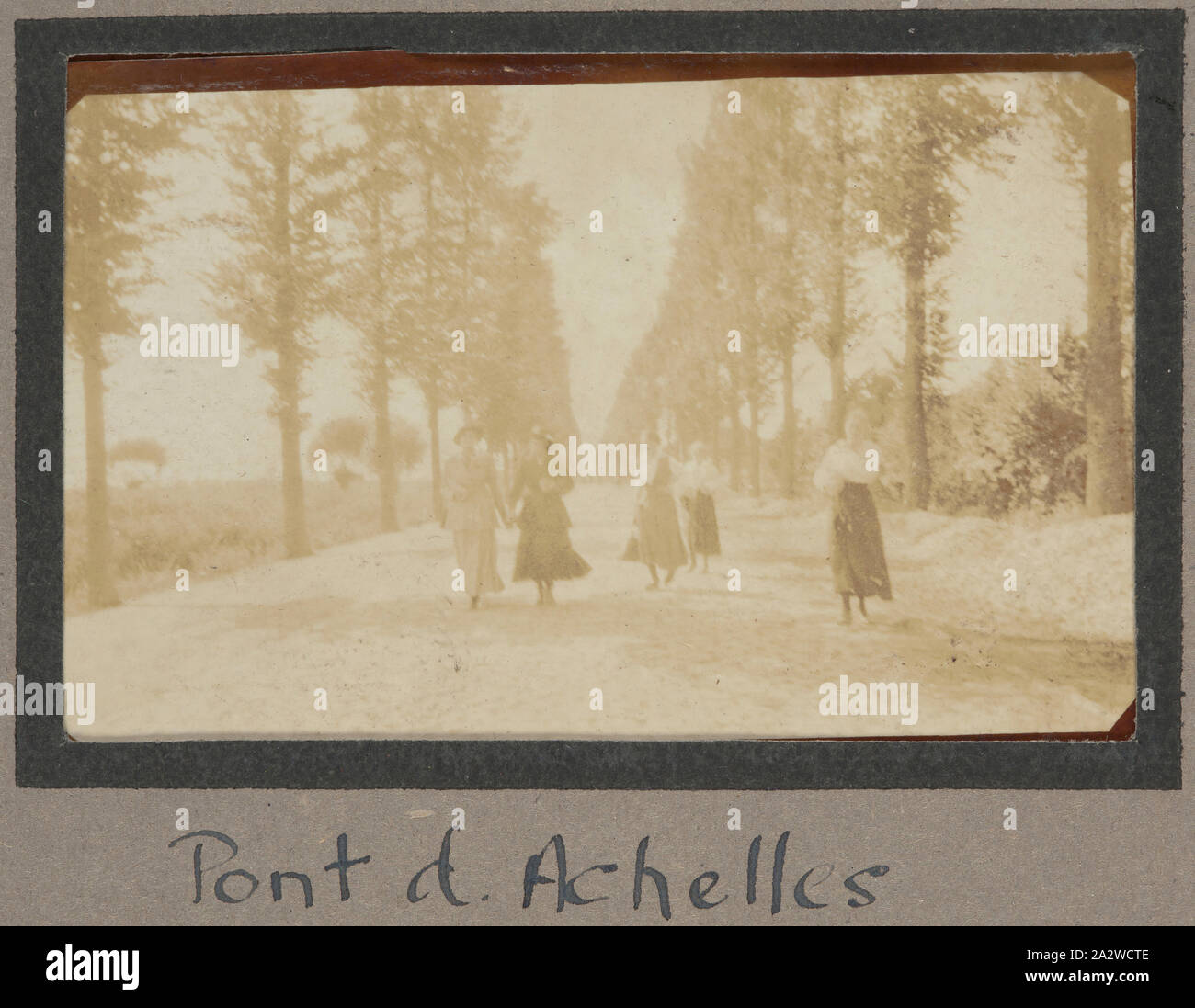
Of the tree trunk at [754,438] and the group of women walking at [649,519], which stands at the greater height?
the tree trunk at [754,438]

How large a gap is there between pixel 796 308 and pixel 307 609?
2212mm

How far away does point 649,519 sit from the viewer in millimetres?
4301

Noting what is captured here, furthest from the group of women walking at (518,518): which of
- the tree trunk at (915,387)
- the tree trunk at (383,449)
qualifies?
the tree trunk at (915,387)

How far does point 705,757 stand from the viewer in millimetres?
4324

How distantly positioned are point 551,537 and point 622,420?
20.7 inches

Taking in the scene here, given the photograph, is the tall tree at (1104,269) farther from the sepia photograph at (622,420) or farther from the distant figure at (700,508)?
the distant figure at (700,508)

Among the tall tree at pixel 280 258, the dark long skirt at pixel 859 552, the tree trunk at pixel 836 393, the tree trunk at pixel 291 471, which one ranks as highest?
the tall tree at pixel 280 258

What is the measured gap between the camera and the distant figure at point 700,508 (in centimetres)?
434

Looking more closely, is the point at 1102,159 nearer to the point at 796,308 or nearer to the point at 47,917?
the point at 796,308

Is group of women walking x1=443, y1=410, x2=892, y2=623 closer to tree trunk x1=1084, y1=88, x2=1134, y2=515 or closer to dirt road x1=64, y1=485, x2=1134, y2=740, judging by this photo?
dirt road x1=64, y1=485, x2=1134, y2=740

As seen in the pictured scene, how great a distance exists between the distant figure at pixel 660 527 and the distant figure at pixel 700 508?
0.04 metres

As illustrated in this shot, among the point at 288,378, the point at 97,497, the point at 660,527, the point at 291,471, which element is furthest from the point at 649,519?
the point at 97,497
